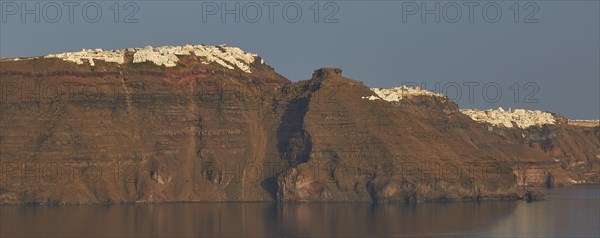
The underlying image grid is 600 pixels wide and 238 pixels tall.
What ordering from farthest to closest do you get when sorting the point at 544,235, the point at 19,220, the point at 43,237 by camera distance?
the point at 19,220, the point at 544,235, the point at 43,237

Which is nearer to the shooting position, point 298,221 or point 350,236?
point 350,236

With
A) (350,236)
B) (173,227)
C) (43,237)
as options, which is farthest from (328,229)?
(43,237)

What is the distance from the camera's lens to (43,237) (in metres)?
167

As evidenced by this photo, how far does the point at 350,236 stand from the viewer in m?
174

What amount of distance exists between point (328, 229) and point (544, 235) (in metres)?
29.2

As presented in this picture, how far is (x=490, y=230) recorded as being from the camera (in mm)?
186625

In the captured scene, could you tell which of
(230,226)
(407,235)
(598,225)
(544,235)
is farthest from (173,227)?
(598,225)

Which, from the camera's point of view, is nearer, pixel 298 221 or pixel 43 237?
pixel 43 237

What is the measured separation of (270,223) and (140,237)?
29448 mm

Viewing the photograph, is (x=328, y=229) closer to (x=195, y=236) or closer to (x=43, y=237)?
(x=195, y=236)

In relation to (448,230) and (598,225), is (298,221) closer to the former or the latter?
(448,230)

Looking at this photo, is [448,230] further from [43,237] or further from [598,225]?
[43,237]

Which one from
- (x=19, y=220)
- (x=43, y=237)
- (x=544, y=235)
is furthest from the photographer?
(x=19, y=220)

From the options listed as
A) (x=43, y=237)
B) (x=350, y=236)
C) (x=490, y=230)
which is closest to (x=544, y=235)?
(x=490, y=230)
